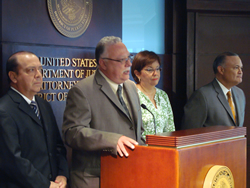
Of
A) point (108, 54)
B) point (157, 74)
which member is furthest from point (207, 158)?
point (157, 74)

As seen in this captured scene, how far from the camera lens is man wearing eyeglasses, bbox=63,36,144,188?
6.24 ft

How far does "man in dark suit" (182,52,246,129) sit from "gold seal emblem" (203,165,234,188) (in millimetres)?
2071

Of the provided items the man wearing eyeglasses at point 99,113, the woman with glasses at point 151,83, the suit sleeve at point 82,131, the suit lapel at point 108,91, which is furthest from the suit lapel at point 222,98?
the suit sleeve at point 82,131

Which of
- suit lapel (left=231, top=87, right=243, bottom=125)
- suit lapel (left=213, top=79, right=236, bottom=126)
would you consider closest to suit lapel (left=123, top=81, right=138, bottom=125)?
suit lapel (left=213, top=79, right=236, bottom=126)

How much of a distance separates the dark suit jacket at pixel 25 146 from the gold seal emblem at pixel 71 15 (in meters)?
1.02

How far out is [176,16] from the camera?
468 cm

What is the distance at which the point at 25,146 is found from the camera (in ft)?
7.82

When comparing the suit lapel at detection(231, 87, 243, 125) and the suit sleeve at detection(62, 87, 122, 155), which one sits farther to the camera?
the suit lapel at detection(231, 87, 243, 125)

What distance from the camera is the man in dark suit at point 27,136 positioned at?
7.38 feet

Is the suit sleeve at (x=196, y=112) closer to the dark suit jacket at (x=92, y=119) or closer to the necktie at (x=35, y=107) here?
the dark suit jacket at (x=92, y=119)

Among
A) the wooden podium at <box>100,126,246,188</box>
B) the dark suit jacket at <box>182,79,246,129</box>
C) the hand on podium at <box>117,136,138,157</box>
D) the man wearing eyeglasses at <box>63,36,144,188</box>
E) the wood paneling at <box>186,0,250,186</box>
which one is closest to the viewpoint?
the wooden podium at <box>100,126,246,188</box>

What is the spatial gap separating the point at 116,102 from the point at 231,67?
7.33ft

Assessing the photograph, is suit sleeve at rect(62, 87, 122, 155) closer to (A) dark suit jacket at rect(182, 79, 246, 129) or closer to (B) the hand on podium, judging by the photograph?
(B) the hand on podium

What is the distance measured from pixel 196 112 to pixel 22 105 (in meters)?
2.13
